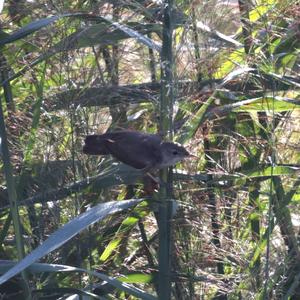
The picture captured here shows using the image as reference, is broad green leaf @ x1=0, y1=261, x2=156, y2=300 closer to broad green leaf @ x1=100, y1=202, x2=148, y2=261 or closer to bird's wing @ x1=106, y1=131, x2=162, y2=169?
broad green leaf @ x1=100, y1=202, x2=148, y2=261

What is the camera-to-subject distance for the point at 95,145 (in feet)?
5.86

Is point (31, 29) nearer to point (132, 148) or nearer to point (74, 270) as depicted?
point (132, 148)

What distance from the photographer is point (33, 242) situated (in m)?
2.00

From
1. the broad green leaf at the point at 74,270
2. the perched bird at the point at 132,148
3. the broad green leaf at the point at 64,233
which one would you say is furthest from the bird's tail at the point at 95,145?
the broad green leaf at the point at 74,270

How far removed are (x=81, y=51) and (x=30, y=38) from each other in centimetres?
26

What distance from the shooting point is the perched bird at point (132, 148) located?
1.75 m

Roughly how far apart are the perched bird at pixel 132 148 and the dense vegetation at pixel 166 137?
0.13 ft

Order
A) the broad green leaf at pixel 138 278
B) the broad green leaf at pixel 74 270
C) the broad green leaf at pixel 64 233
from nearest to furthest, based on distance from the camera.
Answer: the broad green leaf at pixel 64 233
the broad green leaf at pixel 74 270
the broad green leaf at pixel 138 278

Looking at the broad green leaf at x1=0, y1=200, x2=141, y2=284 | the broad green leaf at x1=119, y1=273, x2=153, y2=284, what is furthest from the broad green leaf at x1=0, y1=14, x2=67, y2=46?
the broad green leaf at x1=119, y1=273, x2=153, y2=284

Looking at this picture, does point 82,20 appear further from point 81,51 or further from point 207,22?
point 207,22

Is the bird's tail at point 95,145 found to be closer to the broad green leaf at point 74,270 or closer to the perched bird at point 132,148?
the perched bird at point 132,148

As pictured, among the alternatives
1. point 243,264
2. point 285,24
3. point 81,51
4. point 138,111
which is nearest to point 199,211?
point 243,264

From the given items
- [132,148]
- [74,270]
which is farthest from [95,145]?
[74,270]

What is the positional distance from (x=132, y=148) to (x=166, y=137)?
0.10 metres
